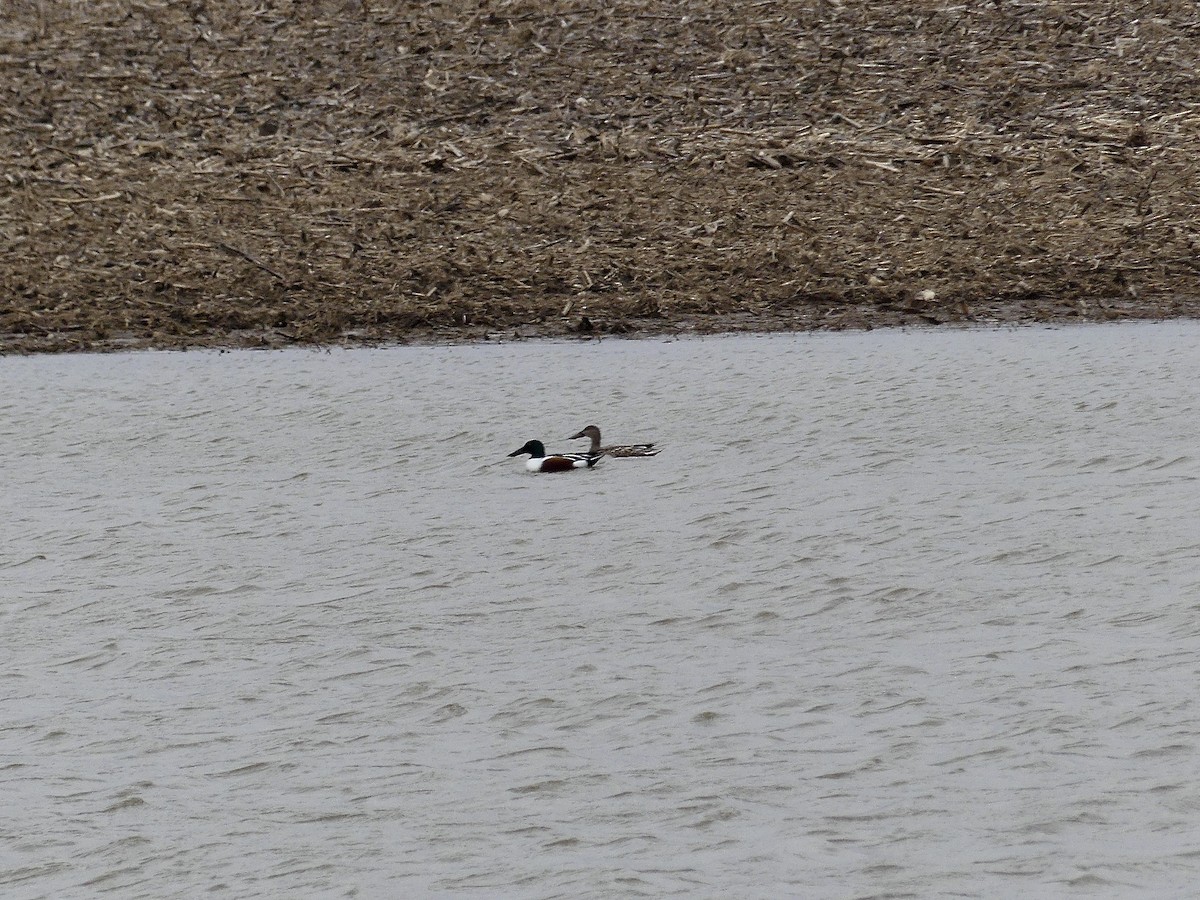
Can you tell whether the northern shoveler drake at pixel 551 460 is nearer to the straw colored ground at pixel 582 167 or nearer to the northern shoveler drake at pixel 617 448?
the northern shoveler drake at pixel 617 448

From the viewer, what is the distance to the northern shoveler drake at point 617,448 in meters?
15.1

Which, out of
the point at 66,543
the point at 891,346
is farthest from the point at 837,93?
the point at 66,543

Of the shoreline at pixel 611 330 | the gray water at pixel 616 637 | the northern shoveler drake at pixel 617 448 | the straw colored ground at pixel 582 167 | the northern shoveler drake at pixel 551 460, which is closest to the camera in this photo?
the gray water at pixel 616 637

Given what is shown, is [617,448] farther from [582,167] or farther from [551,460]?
[582,167]

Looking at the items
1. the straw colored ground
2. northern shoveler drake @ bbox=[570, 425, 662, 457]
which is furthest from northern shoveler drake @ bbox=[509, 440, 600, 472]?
the straw colored ground

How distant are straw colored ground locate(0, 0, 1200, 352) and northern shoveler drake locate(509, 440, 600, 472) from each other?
5544 millimetres

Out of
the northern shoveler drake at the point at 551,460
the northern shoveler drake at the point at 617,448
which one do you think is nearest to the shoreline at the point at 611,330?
the northern shoveler drake at the point at 617,448

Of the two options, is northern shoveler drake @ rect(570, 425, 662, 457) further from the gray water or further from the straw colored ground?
the straw colored ground

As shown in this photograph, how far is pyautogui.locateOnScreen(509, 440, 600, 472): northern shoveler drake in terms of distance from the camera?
14891 mm

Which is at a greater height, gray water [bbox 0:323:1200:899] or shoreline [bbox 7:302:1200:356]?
shoreline [bbox 7:302:1200:356]

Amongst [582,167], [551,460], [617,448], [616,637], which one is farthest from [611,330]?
[616,637]

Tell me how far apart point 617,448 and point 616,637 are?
5034 mm

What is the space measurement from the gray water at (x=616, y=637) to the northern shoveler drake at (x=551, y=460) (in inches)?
6.0

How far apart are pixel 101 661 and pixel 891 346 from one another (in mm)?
10861
